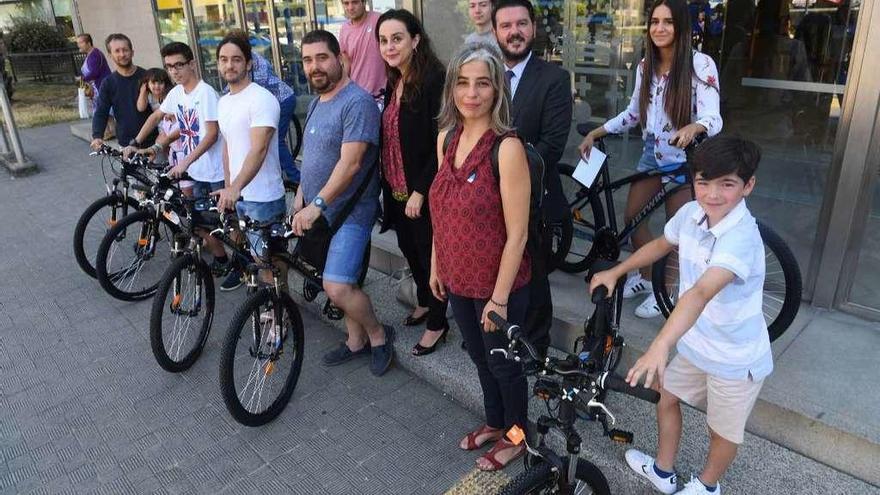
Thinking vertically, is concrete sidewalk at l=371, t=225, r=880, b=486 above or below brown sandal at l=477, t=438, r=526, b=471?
above

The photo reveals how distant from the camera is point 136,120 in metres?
5.39

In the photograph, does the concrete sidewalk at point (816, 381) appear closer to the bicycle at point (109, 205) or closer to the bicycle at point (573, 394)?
the bicycle at point (573, 394)

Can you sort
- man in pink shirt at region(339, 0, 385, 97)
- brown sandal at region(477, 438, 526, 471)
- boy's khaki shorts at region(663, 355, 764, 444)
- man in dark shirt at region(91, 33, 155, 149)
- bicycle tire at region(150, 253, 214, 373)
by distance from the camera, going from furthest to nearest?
man in dark shirt at region(91, 33, 155, 149) < man in pink shirt at region(339, 0, 385, 97) < bicycle tire at region(150, 253, 214, 373) < brown sandal at region(477, 438, 526, 471) < boy's khaki shorts at region(663, 355, 764, 444)

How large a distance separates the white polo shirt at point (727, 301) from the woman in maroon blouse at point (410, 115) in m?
1.43

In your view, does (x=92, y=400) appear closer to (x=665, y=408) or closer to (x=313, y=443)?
(x=313, y=443)

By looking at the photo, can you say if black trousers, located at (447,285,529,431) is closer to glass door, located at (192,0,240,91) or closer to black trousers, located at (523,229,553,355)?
black trousers, located at (523,229,553,355)

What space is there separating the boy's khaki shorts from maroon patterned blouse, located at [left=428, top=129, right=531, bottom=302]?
2.34 feet

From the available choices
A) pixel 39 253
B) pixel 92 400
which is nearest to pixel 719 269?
pixel 92 400

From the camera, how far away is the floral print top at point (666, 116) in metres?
3.15

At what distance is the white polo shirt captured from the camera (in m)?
1.99

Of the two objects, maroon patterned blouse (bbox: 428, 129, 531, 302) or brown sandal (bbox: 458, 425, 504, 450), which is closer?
maroon patterned blouse (bbox: 428, 129, 531, 302)

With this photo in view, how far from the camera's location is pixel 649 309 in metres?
3.60

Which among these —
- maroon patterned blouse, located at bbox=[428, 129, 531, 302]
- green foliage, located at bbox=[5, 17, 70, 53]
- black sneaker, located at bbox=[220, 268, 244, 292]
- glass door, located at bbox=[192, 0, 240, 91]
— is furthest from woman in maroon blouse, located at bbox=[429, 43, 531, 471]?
green foliage, located at bbox=[5, 17, 70, 53]

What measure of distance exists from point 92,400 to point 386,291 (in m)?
1.97
